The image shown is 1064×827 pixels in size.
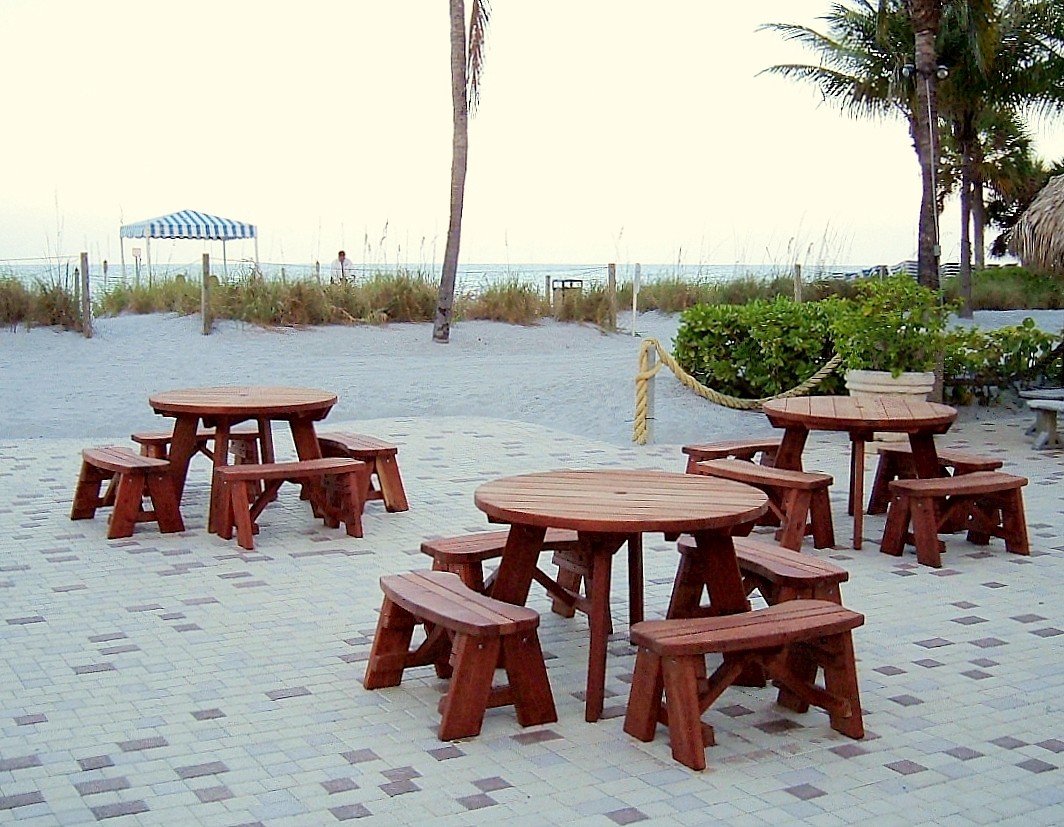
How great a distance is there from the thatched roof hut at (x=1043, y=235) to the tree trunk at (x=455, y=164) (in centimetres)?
945

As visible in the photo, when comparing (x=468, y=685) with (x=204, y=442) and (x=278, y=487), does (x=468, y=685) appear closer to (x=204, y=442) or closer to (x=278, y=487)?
(x=278, y=487)

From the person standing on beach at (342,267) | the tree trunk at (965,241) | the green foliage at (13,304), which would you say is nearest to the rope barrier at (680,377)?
the green foliage at (13,304)

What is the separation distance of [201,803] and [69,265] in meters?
16.1

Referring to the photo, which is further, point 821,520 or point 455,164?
point 455,164

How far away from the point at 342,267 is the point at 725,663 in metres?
19.3

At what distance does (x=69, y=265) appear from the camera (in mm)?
18016

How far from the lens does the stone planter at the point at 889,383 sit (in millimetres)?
9117

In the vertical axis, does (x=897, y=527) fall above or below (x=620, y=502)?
below

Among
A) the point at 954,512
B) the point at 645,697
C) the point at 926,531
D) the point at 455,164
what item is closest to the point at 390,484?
the point at 926,531

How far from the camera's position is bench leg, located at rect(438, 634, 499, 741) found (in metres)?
3.79

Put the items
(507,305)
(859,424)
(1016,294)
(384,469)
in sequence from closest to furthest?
(859,424), (384,469), (507,305), (1016,294)

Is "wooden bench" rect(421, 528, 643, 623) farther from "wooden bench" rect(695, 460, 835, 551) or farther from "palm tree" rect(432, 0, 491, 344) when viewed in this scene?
"palm tree" rect(432, 0, 491, 344)

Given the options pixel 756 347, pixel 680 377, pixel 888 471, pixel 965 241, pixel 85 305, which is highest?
pixel 965 241

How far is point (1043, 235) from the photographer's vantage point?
1040 cm
